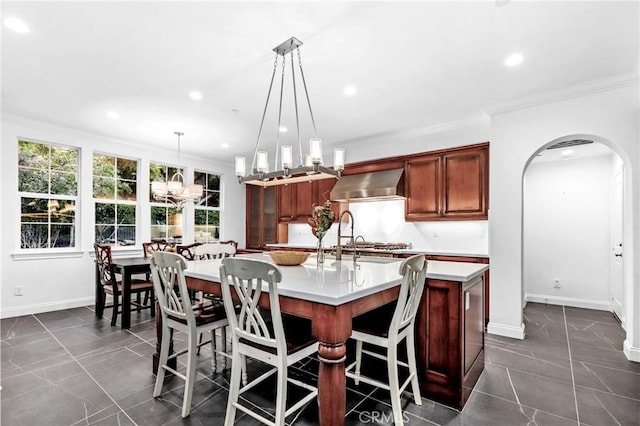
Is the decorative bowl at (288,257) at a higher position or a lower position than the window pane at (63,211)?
lower

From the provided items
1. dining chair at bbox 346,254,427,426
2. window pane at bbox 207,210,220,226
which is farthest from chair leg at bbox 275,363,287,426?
window pane at bbox 207,210,220,226

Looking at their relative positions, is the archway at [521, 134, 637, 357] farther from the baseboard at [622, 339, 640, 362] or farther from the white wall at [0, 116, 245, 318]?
the white wall at [0, 116, 245, 318]

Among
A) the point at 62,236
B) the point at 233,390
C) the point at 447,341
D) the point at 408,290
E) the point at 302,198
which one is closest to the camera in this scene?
the point at 233,390

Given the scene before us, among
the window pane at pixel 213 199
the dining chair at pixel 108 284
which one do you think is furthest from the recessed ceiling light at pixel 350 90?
the window pane at pixel 213 199

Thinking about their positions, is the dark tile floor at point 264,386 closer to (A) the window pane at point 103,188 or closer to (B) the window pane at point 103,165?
(A) the window pane at point 103,188

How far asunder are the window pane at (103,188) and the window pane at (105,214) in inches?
5.8

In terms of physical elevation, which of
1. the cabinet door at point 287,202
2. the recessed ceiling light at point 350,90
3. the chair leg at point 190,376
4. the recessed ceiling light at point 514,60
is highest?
the recessed ceiling light at point 514,60

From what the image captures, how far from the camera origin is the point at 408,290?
1955mm

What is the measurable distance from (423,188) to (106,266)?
4.49 meters

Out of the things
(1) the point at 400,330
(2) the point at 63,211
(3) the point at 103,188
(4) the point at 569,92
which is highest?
(4) the point at 569,92

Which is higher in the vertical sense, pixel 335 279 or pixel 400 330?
pixel 335 279

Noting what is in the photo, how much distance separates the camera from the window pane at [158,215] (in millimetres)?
5788

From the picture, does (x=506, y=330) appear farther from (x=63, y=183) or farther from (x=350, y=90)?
(x=63, y=183)

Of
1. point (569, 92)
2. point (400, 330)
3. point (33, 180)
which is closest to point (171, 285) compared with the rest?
point (400, 330)
